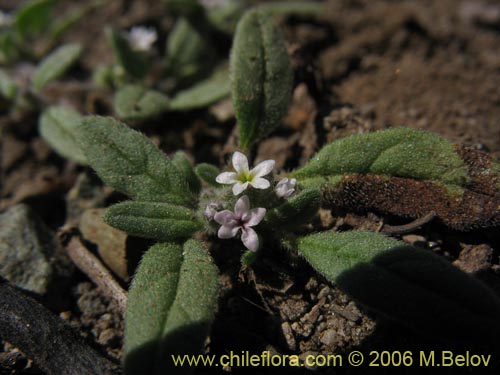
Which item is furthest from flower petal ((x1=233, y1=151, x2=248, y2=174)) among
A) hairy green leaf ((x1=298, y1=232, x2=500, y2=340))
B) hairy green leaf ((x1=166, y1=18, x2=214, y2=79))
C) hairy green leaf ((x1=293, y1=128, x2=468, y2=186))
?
hairy green leaf ((x1=166, y1=18, x2=214, y2=79))

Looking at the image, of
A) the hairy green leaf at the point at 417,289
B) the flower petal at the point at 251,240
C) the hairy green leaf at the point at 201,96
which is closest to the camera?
the hairy green leaf at the point at 417,289

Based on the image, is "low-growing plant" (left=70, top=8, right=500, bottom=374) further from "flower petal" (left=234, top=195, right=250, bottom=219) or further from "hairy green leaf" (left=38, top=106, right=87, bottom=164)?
"hairy green leaf" (left=38, top=106, right=87, bottom=164)

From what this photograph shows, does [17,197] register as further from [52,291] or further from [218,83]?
[218,83]

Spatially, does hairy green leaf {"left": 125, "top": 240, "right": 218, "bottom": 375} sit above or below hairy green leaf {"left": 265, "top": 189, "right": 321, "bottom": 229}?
above

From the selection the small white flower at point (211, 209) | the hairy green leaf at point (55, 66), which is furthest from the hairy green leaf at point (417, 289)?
the hairy green leaf at point (55, 66)

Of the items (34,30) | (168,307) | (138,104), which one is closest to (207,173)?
(168,307)

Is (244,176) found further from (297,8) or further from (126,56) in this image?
(297,8)

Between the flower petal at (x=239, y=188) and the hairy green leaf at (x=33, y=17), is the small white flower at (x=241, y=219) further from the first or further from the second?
the hairy green leaf at (x=33, y=17)
